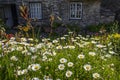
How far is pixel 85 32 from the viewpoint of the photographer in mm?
18969

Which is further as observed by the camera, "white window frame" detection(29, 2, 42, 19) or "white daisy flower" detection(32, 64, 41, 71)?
"white window frame" detection(29, 2, 42, 19)

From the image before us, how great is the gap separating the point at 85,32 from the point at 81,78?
47.0 feet

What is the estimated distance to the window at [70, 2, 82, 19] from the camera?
2056cm

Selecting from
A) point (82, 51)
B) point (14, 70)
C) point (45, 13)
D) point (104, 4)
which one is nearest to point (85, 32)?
point (45, 13)

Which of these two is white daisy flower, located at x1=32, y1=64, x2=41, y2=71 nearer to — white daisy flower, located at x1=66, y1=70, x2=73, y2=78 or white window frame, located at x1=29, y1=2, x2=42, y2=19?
white daisy flower, located at x1=66, y1=70, x2=73, y2=78

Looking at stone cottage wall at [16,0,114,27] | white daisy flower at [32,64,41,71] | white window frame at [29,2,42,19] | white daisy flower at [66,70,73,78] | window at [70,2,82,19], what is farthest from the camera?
white window frame at [29,2,42,19]

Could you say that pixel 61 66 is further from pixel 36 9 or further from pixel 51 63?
pixel 36 9

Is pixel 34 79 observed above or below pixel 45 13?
above

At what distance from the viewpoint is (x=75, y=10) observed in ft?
67.8

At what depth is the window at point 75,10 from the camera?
2056 cm

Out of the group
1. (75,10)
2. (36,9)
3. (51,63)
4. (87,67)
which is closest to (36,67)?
(51,63)

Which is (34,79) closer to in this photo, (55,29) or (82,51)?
(82,51)

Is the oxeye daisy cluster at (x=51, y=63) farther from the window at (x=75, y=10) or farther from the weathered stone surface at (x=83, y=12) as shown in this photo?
the window at (x=75, y=10)

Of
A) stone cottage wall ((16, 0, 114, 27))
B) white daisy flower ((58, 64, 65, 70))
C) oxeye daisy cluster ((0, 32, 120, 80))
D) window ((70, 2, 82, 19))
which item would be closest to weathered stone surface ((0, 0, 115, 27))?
stone cottage wall ((16, 0, 114, 27))
